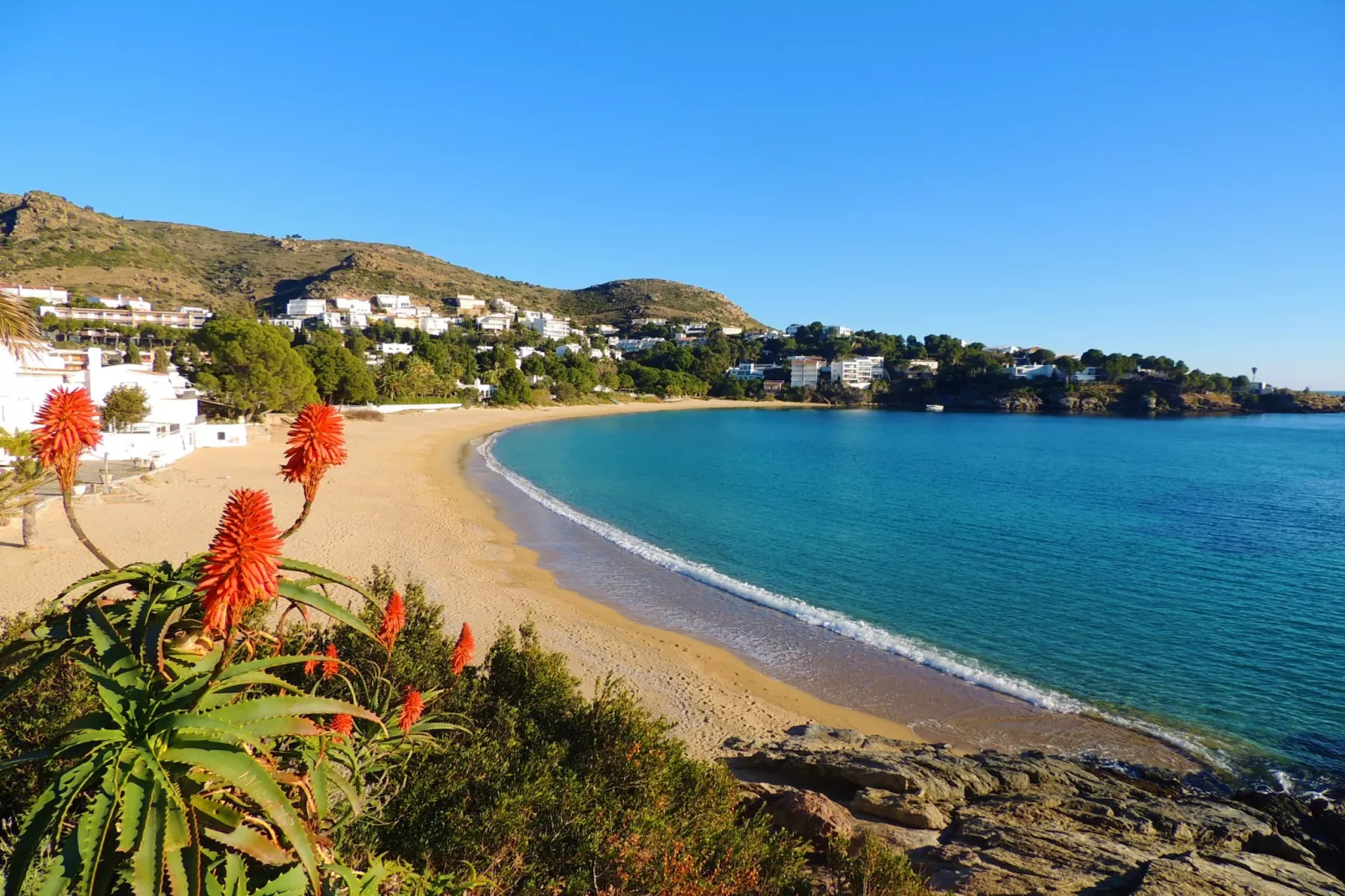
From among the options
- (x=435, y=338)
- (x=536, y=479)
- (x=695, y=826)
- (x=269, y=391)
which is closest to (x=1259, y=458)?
(x=536, y=479)

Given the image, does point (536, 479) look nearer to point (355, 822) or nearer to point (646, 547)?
point (646, 547)

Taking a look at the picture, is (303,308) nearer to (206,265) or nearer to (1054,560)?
(206,265)

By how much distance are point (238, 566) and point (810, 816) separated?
5.98 meters

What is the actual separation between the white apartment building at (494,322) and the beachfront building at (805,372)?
58518mm

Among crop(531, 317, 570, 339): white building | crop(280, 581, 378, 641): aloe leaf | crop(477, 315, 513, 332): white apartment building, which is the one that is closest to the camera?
crop(280, 581, 378, 641): aloe leaf

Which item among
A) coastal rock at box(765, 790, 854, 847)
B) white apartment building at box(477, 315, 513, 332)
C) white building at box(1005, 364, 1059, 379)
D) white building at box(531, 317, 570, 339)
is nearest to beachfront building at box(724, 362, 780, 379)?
white building at box(531, 317, 570, 339)

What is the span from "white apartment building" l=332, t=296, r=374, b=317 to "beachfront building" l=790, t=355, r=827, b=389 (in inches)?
3220

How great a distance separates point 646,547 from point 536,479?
15.5 m

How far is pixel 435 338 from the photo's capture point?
108 metres

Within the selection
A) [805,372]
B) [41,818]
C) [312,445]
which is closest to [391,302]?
[805,372]

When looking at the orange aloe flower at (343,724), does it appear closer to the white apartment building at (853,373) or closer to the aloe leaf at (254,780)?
the aloe leaf at (254,780)

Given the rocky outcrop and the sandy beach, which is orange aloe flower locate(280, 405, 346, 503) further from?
the sandy beach

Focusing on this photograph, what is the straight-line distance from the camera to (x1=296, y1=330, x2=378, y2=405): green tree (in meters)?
56.0

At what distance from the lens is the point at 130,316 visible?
83250 mm
